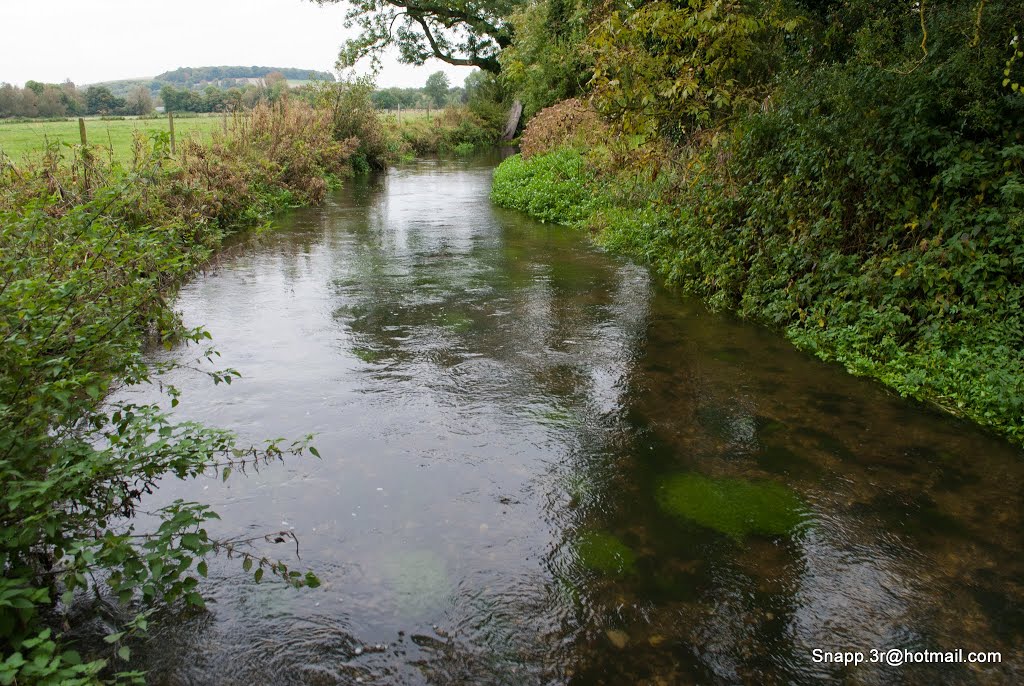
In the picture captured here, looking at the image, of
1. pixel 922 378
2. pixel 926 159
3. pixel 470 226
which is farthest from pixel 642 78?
pixel 470 226

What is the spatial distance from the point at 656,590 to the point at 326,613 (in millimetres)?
1740

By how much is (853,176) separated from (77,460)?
757 centimetres

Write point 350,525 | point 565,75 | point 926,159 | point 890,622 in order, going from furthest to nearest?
point 565,75 → point 926,159 → point 350,525 → point 890,622

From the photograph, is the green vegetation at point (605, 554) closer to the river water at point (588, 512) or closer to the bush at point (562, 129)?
the river water at point (588, 512)

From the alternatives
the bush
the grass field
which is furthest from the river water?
the grass field

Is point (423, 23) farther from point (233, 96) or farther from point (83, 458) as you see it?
point (83, 458)

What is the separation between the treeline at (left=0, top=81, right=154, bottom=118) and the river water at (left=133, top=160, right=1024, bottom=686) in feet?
94.7

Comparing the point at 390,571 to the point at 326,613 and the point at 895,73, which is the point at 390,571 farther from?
the point at 895,73

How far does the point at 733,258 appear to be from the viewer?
9.02m

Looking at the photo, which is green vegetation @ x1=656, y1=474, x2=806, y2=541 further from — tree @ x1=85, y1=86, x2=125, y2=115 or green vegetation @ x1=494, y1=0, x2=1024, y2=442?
tree @ x1=85, y1=86, x2=125, y2=115

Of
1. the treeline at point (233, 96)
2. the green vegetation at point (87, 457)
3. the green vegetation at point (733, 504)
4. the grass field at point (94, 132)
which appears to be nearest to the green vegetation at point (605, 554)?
the green vegetation at point (733, 504)

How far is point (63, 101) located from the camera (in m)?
35.0

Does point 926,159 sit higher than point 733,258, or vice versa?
point 926,159

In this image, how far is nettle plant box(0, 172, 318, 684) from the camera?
2.90m
